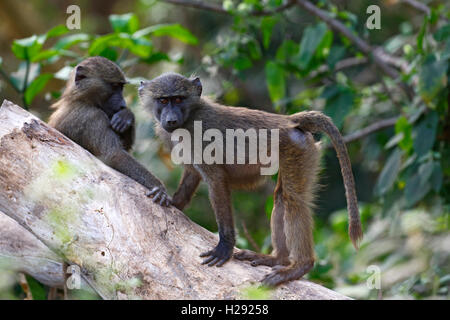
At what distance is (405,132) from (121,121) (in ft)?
10.4

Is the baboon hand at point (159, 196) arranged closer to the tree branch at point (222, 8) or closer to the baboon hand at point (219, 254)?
the baboon hand at point (219, 254)

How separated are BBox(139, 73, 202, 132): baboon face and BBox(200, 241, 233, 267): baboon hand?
117 centimetres

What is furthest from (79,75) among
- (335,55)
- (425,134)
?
(425,134)

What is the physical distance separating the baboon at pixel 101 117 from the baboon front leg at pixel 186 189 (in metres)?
0.28

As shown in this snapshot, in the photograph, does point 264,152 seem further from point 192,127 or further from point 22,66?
point 22,66

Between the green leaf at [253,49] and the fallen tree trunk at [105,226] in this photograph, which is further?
the green leaf at [253,49]

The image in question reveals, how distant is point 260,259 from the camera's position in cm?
463

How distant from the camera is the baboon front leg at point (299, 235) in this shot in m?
A: 4.42

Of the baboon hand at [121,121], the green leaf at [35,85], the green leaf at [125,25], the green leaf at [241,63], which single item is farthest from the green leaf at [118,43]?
the baboon hand at [121,121]

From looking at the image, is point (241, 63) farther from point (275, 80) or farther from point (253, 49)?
point (275, 80)

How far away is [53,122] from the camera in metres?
5.43

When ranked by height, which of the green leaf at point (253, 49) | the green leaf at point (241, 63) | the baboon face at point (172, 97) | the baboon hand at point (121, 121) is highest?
the green leaf at point (253, 49)
